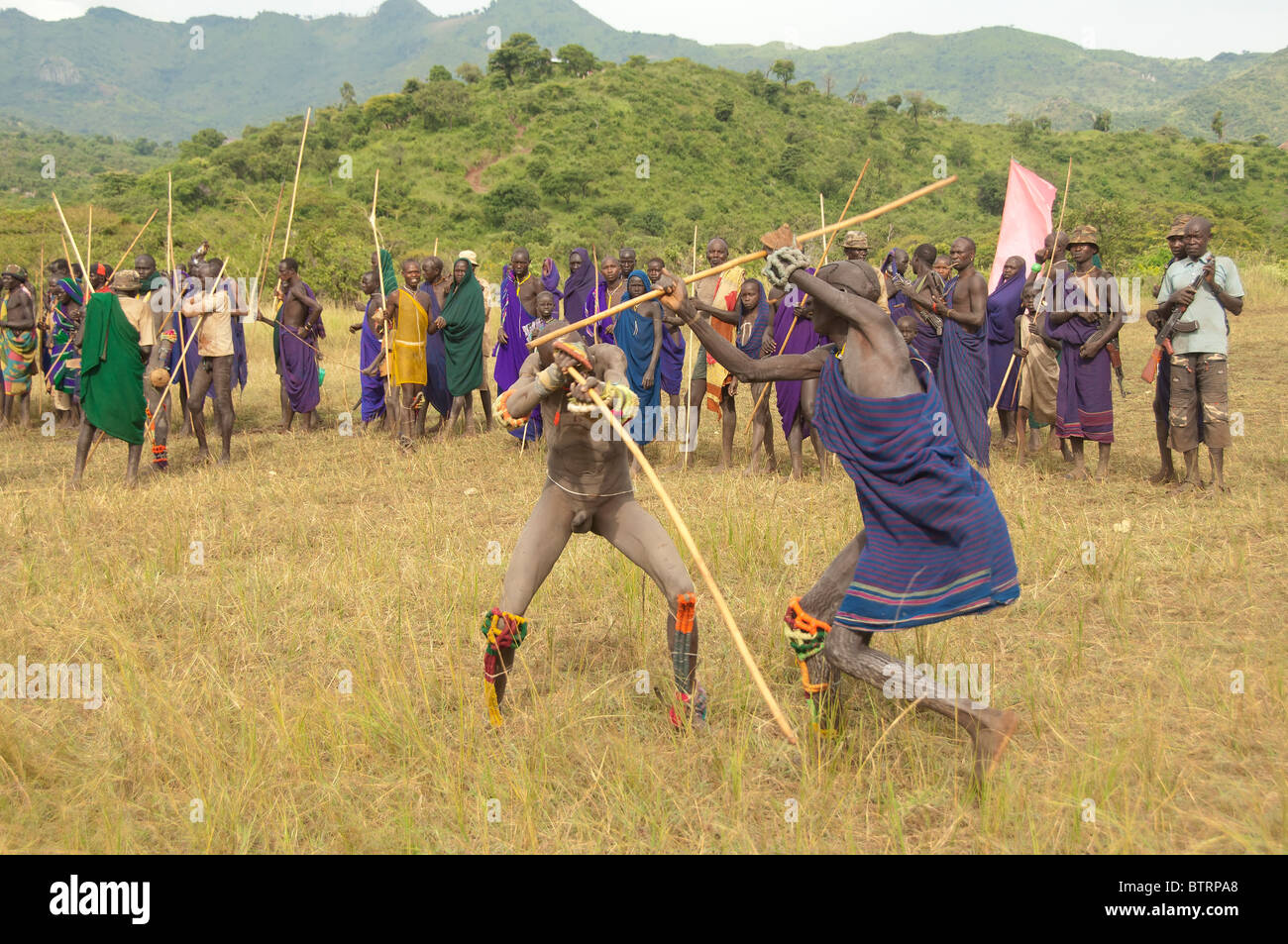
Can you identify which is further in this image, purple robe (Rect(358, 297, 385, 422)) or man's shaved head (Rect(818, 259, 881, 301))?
purple robe (Rect(358, 297, 385, 422))

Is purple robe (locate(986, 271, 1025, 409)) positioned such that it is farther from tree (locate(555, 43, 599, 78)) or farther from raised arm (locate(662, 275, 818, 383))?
tree (locate(555, 43, 599, 78))

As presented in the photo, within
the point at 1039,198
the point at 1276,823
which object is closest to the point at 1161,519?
the point at 1276,823

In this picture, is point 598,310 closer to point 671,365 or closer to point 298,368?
point 671,365

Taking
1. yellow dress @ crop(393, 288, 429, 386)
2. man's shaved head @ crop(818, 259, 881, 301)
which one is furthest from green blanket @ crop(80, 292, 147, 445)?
man's shaved head @ crop(818, 259, 881, 301)

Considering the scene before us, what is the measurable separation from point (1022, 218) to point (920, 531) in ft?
34.8

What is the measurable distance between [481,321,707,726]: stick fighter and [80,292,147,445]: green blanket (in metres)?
5.30

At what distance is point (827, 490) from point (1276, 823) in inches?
188

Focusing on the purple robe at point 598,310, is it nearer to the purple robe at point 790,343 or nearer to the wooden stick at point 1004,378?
the purple robe at point 790,343

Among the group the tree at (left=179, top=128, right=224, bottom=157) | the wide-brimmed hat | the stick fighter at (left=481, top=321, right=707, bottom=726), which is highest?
the tree at (left=179, top=128, right=224, bottom=157)

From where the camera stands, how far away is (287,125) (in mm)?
50750

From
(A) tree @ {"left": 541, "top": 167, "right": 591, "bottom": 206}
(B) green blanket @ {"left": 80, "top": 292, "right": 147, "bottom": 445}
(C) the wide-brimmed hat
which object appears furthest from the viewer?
(A) tree @ {"left": 541, "top": 167, "right": 591, "bottom": 206}

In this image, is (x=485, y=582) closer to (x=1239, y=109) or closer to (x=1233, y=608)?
(x=1233, y=608)

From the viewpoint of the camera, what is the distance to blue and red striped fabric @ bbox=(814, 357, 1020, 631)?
3.57 m

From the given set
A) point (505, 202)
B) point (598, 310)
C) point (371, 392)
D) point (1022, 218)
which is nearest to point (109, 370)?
point (371, 392)
